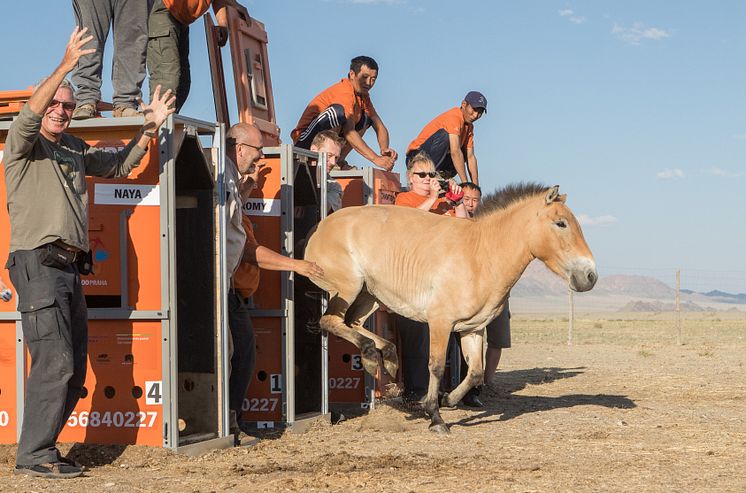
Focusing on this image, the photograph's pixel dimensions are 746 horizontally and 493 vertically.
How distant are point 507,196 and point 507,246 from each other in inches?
25.7

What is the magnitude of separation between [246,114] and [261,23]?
4.82ft

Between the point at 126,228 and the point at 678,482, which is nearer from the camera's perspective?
the point at 678,482

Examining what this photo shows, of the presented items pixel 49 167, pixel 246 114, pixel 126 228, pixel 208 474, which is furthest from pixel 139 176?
pixel 246 114

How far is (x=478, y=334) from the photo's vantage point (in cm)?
1074

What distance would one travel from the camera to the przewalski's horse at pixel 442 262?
10.2m

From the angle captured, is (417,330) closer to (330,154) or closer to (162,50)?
(330,154)

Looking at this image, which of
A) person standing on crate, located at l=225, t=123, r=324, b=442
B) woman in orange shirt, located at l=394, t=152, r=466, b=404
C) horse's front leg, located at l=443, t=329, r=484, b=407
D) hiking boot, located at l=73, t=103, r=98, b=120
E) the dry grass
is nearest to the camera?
hiking boot, located at l=73, t=103, r=98, b=120

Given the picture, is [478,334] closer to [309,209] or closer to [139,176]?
[309,209]

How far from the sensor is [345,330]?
34.0ft

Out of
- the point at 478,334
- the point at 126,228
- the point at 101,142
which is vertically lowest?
the point at 478,334

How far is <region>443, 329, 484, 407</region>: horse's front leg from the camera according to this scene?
413 inches

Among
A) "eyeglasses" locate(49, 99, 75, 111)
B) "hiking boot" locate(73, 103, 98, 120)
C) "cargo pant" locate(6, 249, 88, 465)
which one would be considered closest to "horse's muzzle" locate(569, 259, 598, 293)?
"hiking boot" locate(73, 103, 98, 120)

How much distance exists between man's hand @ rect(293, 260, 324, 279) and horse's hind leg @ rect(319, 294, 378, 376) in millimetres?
811

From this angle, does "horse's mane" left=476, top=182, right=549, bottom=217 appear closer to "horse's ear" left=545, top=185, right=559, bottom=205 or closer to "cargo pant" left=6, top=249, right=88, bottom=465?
"horse's ear" left=545, top=185, right=559, bottom=205
